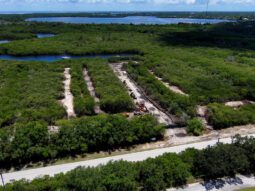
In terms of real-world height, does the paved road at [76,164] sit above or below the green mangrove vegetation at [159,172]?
below

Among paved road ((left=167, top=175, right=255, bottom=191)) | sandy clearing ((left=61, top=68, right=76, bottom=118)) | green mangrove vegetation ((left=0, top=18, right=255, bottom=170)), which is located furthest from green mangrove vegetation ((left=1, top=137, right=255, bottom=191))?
sandy clearing ((left=61, top=68, right=76, bottom=118))

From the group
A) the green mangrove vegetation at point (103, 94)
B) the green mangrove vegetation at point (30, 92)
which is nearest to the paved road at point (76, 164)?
the green mangrove vegetation at point (103, 94)

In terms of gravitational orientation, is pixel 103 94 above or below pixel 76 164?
above

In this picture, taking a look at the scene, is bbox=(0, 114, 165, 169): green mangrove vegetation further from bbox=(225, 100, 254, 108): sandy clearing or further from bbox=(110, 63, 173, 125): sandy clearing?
bbox=(225, 100, 254, 108): sandy clearing

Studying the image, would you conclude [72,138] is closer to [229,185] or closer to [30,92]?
[229,185]

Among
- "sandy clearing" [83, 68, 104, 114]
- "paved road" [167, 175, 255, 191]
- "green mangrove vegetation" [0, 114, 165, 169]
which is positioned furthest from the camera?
"sandy clearing" [83, 68, 104, 114]

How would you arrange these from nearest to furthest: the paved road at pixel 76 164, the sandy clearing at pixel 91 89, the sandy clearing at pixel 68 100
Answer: the paved road at pixel 76 164 → the sandy clearing at pixel 68 100 → the sandy clearing at pixel 91 89

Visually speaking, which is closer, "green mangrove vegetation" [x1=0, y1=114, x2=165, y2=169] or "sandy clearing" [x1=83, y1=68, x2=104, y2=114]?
"green mangrove vegetation" [x1=0, y1=114, x2=165, y2=169]

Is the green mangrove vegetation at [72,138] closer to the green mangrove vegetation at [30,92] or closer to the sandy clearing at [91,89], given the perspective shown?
the green mangrove vegetation at [30,92]

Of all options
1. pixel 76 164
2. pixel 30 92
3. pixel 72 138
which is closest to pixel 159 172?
pixel 76 164

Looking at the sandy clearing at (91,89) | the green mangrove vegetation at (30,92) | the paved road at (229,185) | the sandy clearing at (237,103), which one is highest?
the green mangrove vegetation at (30,92)
